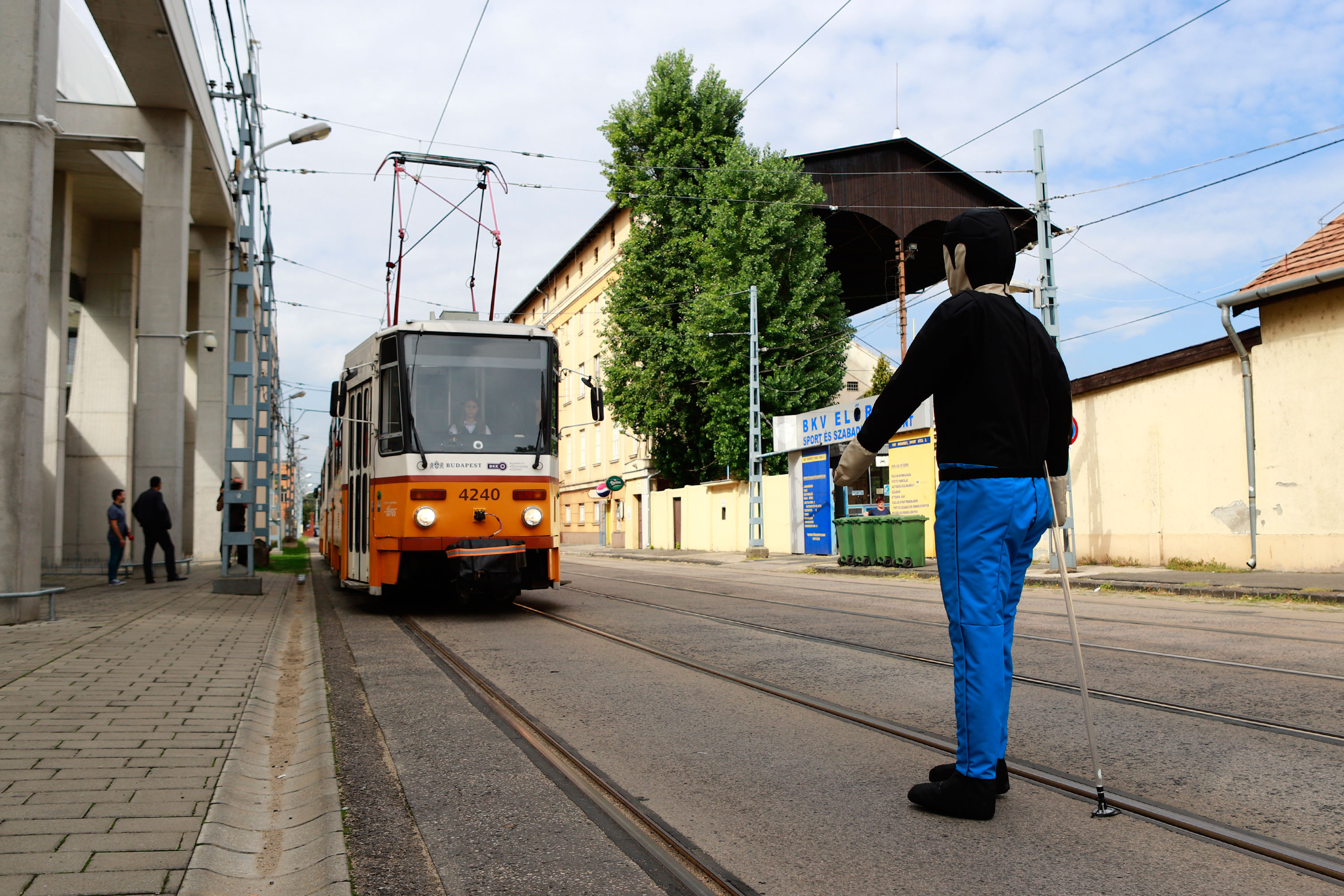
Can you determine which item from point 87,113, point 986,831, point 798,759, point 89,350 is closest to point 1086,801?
point 986,831

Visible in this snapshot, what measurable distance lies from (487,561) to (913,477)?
1637 centimetres

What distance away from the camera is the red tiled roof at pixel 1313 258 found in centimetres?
1563

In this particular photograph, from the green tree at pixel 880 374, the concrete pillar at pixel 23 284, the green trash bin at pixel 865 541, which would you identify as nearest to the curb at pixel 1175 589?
the green trash bin at pixel 865 541

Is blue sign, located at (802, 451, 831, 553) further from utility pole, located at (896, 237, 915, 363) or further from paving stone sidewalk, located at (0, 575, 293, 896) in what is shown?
paving stone sidewalk, located at (0, 575, 293, 896)

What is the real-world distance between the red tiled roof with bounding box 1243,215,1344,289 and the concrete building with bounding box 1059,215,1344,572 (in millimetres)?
26

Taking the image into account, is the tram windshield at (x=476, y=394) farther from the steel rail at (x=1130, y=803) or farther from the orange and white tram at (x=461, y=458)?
the steel rail at (x=1130, y=803)

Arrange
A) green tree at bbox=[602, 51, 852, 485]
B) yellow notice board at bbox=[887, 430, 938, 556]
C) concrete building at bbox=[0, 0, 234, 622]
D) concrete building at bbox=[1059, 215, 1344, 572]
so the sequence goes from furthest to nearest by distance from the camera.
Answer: green tree at bbox=[602, 51, 852, 485]
yellow notice board at bbox=[887, 430, 938, 556]
concrete building at bbox=[1059, 215, 1344, 572]
concrete building at bbox=[0, 0, 234, 622]

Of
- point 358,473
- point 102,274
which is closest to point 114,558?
point 358,473

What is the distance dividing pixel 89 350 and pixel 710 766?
2824 centimetres

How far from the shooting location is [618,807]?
400 cm

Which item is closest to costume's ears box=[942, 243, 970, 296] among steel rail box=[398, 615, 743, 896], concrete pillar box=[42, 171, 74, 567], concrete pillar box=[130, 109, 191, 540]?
steel rail box=[398, 615, 743, 896]

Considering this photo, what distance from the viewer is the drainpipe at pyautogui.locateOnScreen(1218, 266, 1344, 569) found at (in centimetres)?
1588

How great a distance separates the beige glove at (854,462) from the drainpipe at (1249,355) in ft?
48.8

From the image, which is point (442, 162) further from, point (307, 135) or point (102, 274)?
point (102, 274)
